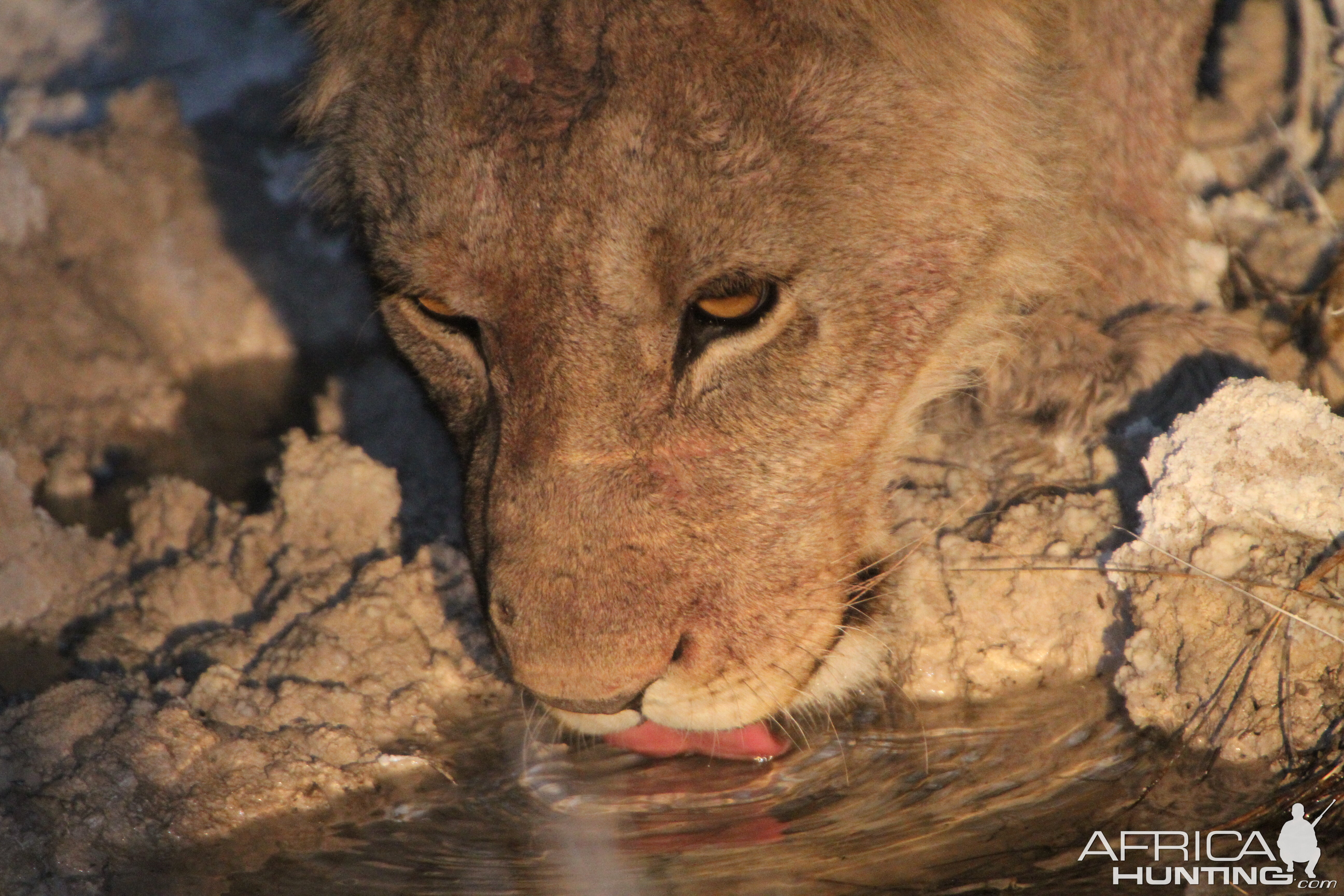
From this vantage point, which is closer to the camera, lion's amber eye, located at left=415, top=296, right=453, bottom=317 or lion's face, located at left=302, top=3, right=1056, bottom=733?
lion's face, located at left=302, top=3, right=1056, bottom=733

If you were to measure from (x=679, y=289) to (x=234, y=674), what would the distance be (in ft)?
4.36

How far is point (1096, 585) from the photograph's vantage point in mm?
3018

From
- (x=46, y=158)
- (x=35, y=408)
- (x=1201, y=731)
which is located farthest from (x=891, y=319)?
(x=46, y=158)

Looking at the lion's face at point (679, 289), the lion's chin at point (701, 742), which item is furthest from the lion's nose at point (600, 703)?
the lion's chin at point (701, 742)

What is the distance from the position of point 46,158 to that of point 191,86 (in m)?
0.84

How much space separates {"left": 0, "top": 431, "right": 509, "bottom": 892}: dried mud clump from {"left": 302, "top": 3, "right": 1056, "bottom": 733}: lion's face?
1.74 feet

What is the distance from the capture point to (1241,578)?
279 centimetres

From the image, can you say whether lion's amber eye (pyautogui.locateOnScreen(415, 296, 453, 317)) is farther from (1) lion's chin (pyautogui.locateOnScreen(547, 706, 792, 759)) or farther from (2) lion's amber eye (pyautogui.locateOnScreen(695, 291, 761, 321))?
(1) lion's chin (pyautogui.locateOnScreen(547, 706, 792, 759))

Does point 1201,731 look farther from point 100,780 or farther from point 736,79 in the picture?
point 100,780

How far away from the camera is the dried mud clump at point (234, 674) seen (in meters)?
2.68

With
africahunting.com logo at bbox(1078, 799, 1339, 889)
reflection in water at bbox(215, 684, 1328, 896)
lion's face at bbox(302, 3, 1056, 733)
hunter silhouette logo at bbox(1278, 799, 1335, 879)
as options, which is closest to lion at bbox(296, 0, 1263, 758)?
lion's face at bbox(302, 3, 1056, 733)

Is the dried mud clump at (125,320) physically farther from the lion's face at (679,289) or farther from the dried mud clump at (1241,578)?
the dried mud clump at (1241,578)

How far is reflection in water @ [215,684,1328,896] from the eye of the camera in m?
2.48

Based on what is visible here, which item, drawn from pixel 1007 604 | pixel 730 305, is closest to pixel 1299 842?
pixel 1007 604
